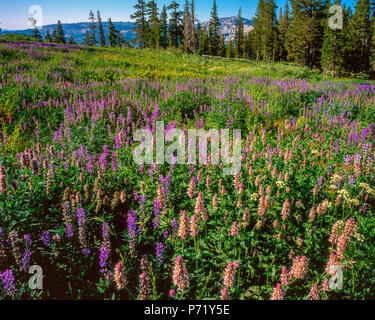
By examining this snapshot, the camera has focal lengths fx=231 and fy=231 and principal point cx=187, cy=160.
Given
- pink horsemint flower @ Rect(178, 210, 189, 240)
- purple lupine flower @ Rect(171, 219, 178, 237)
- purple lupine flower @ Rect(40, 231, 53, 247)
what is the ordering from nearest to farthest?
pink horsemint flower @ Rect(178, 210, 189, 240) < purple lupine flower @ Rect(40, 231, 53, 247) < purple lupine flower @ Rect(171, 219, 178, 237)

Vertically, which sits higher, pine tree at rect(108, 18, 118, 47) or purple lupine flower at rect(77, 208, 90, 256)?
pine tree at rect(108, 18, 118, 47)

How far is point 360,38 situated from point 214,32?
166 feet

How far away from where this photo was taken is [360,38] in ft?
130

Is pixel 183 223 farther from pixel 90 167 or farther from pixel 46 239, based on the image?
pixel 90 167

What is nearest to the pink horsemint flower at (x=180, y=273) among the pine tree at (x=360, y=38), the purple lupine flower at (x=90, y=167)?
the purple lupine flower at (x=90, y=167)

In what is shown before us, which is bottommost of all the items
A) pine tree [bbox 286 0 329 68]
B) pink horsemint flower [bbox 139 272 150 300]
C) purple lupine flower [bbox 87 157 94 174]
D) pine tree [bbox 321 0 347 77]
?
pink horsemint flower [bbox 139 272 150 300]

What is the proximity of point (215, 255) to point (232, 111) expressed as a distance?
5.10 metres

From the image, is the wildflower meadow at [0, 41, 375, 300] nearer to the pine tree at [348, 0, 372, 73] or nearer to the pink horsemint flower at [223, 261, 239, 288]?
the pink horsemint flower at [223, 261, 239, 288]

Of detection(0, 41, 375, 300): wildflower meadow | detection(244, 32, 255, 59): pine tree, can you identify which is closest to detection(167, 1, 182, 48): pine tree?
detection(244, 32, 255, 59): pine tree

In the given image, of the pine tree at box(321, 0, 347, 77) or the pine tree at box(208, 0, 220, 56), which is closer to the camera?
the pine tree at box(321, 0, 347, 77)

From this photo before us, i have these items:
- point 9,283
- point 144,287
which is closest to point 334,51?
point 144,287

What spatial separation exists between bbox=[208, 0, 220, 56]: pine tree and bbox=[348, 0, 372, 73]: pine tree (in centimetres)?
4228

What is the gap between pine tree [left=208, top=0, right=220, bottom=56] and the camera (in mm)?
73000
